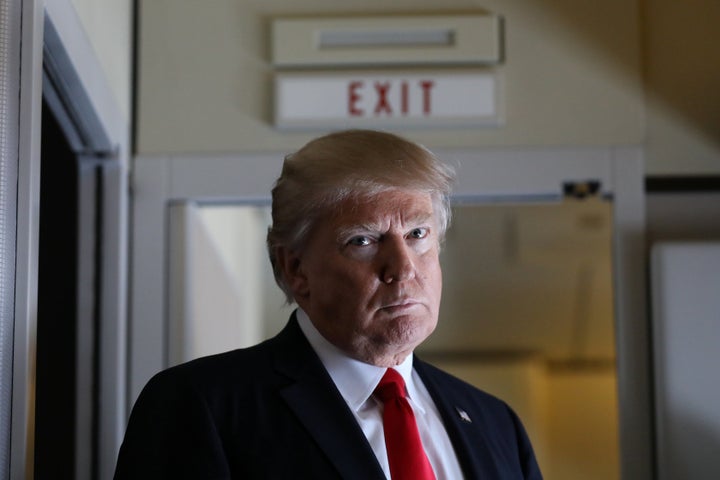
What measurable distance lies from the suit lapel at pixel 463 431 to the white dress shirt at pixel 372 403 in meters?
0.01

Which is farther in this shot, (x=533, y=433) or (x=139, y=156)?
(x=533, y=433)

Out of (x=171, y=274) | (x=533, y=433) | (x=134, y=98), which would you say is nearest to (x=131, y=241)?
(x=171, y=274)

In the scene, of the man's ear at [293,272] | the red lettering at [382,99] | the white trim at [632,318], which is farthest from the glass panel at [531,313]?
the man's ear at [293,272]

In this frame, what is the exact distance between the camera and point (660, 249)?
10.7 feet

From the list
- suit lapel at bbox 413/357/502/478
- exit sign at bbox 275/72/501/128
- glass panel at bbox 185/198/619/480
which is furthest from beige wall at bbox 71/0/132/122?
glass panel at bbox 185/198/619/480

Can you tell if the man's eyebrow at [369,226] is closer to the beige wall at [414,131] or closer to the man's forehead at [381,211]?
the man's forehead at [381,211]

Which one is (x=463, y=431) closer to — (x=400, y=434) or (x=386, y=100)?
(x=400, y=434)

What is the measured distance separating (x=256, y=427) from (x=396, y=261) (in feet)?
1.10

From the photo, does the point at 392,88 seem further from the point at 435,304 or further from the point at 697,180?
the point at 435,304

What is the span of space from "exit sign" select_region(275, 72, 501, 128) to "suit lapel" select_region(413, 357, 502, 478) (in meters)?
1.33

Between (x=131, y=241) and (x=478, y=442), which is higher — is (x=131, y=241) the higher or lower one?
the higher one

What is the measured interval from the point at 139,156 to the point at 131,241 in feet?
0.77

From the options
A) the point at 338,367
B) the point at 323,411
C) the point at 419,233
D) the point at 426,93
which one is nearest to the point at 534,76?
the point at 426,93

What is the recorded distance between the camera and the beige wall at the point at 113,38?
111 inches
